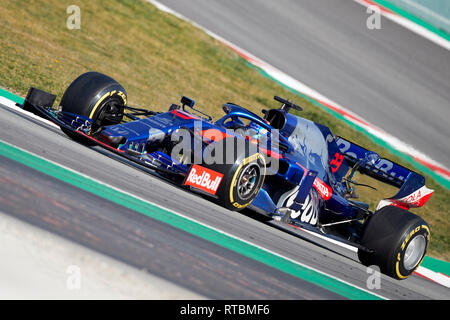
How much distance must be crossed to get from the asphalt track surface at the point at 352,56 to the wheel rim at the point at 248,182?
6.84 metres

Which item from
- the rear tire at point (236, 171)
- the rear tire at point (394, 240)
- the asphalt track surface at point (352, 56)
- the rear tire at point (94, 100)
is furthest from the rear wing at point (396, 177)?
→ the asphalt track surface at point (352, 56)

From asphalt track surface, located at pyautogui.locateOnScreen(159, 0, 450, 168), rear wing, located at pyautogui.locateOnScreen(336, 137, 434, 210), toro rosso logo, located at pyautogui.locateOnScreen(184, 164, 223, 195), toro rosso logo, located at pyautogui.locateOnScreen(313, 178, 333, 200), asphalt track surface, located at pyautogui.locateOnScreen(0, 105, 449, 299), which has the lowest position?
asphalt track surface, located at pyautogui.locateOnScreen(0, 105, 449, 299)

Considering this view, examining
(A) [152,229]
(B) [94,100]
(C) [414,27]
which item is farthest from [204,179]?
(C) [414,27]

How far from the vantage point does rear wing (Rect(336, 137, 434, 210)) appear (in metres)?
7.02

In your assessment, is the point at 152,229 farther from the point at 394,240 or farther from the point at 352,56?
the point at 352,56

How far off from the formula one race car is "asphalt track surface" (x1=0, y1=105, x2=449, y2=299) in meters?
0.23

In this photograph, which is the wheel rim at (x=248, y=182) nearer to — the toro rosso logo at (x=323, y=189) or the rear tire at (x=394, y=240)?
the toro rosso logo at (x=323, y=189)

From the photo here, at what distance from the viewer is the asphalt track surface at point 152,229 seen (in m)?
3.76

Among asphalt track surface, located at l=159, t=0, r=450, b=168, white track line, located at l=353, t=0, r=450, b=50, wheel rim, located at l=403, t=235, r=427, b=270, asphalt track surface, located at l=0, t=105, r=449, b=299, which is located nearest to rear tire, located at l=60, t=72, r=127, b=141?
asphalt track surface, located at l=0, t=105, r=449, b=299

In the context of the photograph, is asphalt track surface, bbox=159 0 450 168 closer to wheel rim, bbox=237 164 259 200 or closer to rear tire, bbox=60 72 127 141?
rear tire, bbox=60 72 127 141

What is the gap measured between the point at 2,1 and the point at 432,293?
28.6ft

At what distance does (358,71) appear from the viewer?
1308 centimetres
